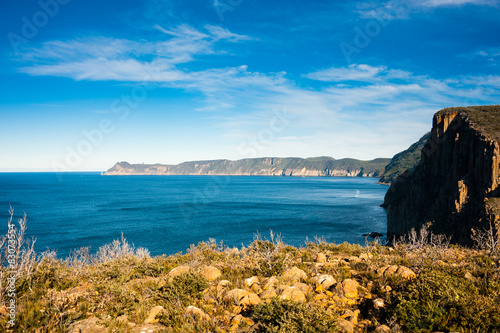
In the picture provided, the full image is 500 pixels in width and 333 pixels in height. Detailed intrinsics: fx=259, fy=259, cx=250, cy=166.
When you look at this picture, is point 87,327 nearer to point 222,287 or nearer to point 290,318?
point 222,287

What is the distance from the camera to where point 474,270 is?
750 cm

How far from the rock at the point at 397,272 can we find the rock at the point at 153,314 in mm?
6113

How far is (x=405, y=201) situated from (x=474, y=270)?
172 ft

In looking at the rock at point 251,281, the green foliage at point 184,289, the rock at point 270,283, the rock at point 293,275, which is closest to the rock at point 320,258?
the rock at point 293,275

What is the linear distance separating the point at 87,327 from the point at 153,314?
4.36 ft

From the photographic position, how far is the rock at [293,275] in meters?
7.54

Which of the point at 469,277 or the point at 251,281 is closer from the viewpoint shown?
the point at 469,277

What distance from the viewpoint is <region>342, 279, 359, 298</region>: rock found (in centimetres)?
658

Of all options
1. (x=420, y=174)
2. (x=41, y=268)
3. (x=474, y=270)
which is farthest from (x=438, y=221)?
(x=41, y=268)

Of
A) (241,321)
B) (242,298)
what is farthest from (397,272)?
(241,321)

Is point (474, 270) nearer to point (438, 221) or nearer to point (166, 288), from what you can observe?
point (166, 288)

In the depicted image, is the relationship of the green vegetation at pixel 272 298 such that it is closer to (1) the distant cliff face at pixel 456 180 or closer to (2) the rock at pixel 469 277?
(2) the rock at pixel 469 277

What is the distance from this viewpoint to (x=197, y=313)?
5.77 metres

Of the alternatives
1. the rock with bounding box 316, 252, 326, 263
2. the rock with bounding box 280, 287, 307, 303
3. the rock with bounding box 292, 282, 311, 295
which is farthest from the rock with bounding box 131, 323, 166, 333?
the rock with bounding box 316, 252, 326, 263
